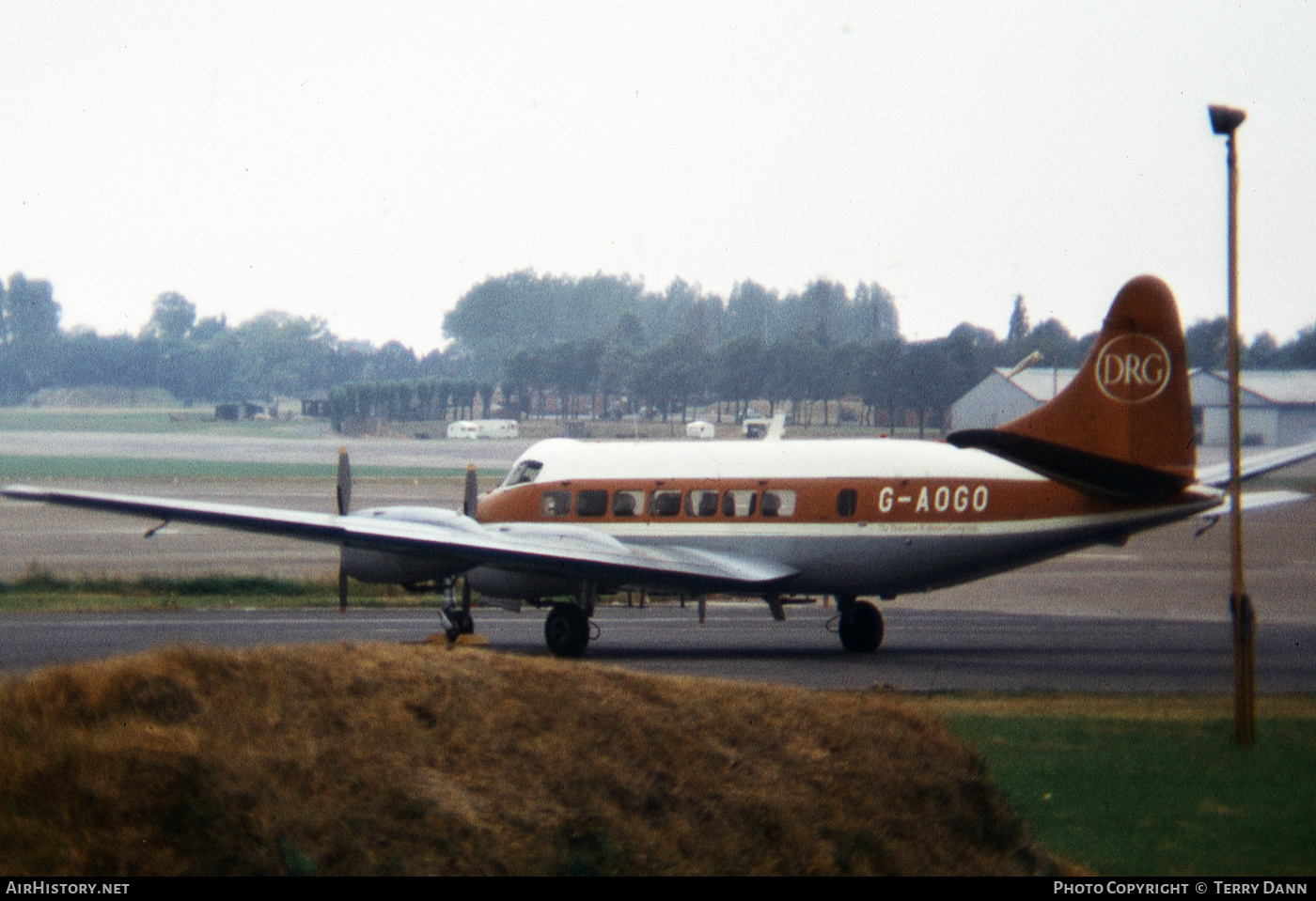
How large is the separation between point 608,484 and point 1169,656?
31.6ft

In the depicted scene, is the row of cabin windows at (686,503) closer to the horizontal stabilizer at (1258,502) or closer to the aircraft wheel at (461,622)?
the aircraft wheel at (461,622)

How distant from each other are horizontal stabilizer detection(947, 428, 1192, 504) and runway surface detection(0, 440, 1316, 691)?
2.65 m

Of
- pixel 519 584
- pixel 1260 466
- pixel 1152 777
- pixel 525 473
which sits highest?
pixel 1260 466

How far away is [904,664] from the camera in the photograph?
71.2 feet

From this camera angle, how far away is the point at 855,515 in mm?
22797

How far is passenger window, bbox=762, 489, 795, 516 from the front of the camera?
23266 millimetres

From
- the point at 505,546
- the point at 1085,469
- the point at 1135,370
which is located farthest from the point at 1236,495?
the point at 505,546

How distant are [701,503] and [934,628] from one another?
23.6 feet

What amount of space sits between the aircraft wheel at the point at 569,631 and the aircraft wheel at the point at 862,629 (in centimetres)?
444

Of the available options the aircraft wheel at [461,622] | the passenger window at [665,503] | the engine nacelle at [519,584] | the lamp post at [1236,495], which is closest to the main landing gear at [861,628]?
the passenger window at [665,503]

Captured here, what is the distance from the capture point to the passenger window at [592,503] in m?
24.7

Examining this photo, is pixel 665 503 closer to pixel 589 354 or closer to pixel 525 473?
pixel 525 473
